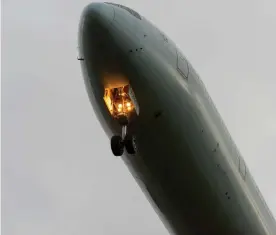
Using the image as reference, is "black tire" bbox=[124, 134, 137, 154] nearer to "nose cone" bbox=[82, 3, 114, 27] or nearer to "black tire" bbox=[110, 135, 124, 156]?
"black tire" bbox=[110, 135, 124, 156]

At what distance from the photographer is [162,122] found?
18.5m

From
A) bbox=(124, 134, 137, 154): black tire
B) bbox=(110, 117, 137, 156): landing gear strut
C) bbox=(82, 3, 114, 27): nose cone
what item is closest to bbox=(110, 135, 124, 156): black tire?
bbox=(110, 117, 137, 156): landing gear strut

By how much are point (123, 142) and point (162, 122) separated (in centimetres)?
157

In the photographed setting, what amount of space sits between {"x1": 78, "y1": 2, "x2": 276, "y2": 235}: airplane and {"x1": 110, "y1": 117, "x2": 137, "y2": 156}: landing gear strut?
28 millimetres

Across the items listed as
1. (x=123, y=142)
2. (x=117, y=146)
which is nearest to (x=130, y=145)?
(x=123, y=142)

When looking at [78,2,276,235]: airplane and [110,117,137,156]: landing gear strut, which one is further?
[78,2,276,235]: airplane

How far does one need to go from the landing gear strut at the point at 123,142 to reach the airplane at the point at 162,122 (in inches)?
1.1

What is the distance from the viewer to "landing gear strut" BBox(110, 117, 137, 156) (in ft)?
56.9

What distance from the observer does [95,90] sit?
1847 cm

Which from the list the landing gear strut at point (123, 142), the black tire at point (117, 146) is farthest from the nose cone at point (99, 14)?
the black tire at point (117, 146)

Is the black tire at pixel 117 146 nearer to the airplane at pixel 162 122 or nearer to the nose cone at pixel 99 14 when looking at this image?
the airplane at pixel 162 122

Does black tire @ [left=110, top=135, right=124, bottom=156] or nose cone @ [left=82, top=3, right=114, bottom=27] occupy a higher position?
nose cone @ [left=82, top=3, right=114, bottom=27]

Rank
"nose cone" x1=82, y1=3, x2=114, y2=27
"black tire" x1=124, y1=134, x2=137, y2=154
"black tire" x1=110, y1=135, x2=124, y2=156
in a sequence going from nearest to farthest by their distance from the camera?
1. "black tire" x1=110, y1=135, x2=124, y2=156
2. "nose cone" x1=82, y1=3, x2=114, y2=27
3. "black tire" x1=124, y1=134, x2=137, y2=154

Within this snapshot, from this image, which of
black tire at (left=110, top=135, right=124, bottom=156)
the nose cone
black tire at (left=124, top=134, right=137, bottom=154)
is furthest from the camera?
black tire at (left=124, top=134, right=137, bottom=154)
